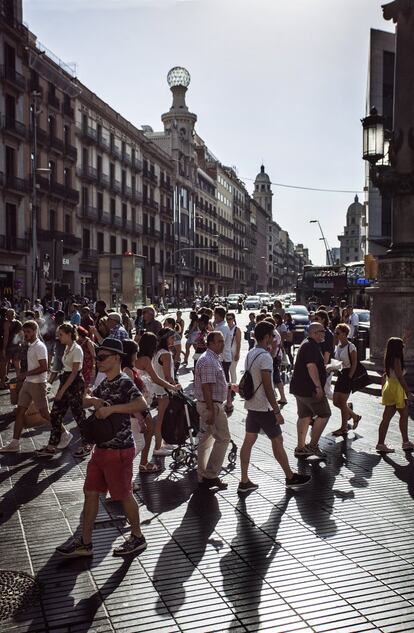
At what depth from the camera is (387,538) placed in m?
5.09

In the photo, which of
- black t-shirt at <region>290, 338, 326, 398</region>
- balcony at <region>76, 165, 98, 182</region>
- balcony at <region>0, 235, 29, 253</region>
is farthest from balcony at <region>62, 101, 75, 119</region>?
black t-shirt at <region>290, 338, 326, 398</region>

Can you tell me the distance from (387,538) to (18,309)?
25.2 meters

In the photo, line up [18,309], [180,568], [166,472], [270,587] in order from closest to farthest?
[270,587] < [180,568] < [166,472] < [18,309]

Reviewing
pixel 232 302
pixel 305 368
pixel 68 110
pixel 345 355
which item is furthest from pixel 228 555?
pixel 232 302

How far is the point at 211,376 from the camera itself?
6.40 m

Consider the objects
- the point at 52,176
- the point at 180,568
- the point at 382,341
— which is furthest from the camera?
the point at 52,176

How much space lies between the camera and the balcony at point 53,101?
38531mm

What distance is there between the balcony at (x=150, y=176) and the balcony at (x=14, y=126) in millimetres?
22413

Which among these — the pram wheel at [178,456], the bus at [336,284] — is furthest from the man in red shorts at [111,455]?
the bus at [336,284]

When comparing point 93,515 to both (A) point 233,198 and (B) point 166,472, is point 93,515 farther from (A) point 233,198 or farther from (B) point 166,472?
(A) point 233,198

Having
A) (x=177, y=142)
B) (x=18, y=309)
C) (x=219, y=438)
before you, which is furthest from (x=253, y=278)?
(x=219, y=438)

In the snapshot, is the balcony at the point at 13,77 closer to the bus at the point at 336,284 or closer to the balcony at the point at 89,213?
the balcony at the point at 89,213

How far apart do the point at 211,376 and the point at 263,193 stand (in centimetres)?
14351

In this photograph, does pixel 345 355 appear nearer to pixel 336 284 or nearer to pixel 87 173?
pixel 336 284
